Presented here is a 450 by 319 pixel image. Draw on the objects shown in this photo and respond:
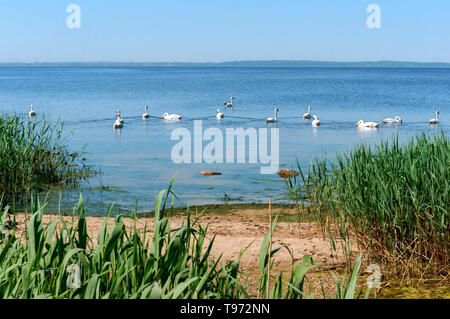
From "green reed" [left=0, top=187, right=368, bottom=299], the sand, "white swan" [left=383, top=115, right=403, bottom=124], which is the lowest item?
the sand

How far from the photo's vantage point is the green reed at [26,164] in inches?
480

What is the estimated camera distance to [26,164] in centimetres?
1300

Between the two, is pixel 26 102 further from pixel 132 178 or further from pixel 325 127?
pixel 132 178

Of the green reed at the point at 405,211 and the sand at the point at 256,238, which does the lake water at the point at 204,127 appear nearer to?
the sand at the point at 256,238

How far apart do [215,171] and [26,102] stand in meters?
31.6
